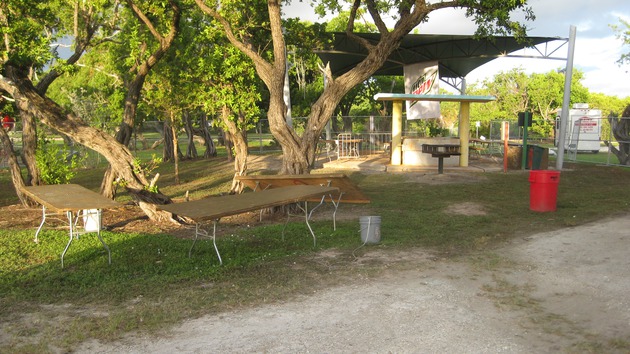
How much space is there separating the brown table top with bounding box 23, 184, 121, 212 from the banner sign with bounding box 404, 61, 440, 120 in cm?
1806

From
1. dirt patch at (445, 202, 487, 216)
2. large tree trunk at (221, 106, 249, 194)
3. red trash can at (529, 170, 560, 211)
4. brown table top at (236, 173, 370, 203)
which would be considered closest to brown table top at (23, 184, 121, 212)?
brown table top at (236, 173, 370, 203)

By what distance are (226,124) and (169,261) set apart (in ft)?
21.0

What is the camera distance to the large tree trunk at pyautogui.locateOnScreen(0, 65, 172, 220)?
34.1 feet

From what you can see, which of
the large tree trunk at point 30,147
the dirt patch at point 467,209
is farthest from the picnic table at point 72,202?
the dirt patch at point 467,209

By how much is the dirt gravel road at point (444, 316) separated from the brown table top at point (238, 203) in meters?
1.45

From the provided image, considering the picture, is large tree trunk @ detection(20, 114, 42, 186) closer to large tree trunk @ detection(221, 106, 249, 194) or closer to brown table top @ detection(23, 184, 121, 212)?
large tree trunk @ detection(221, 106, 249, 194)

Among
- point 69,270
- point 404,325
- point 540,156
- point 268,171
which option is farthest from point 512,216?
point 268,171

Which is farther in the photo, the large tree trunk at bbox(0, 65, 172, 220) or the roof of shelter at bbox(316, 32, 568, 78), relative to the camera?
the roof of shelter at bbox(316, 32, 568, 78)

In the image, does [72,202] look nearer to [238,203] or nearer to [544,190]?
[238,203]

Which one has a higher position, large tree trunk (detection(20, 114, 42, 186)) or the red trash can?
large tree trunk (detection(20, 114, 42, 186))

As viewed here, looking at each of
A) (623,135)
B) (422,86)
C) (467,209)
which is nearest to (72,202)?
(467,209)

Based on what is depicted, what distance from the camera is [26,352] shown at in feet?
13.6

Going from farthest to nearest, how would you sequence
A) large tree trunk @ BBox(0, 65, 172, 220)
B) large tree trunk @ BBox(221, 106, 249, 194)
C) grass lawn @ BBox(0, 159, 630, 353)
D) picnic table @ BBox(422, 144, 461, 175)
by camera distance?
picnic table @ BBox(422, 144, 461, 175) < large tree trunk @ BBox(221, 106, 249, 194) < large tree trunk @ BBox(0, 65, 172, 220) < grass lawn @ BBox(0, 159, 630, 353)

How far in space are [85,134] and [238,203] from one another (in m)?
4.93
